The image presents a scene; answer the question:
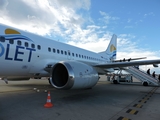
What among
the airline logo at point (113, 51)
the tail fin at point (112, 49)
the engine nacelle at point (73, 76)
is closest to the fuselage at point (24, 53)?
the engine nacelle at point (73, 76)

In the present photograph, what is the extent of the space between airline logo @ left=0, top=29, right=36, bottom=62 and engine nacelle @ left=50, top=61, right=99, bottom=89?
175 centimetres

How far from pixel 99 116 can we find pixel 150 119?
153cm

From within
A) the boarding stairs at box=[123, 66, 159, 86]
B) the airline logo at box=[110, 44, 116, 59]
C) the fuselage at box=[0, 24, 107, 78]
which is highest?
the airline logo at box=[110, 44, 116, 59]

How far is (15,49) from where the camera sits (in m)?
6.24

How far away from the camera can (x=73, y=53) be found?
410 inches

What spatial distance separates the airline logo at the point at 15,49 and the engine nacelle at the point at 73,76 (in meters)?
1.75

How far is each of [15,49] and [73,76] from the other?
121 inches

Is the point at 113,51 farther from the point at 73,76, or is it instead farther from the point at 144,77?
the point at 73,76

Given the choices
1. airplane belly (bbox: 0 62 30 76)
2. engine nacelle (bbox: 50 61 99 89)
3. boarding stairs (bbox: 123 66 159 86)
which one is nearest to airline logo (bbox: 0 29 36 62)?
airplane belly (bbox: 0 62 30 76)

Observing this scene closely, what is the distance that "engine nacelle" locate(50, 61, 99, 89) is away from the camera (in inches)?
219

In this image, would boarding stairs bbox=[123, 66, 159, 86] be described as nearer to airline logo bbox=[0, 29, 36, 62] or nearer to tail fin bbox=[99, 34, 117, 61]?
tail fin bbox=[99, 34, 117, 61]

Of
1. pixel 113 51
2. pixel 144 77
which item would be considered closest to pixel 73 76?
pixel 144 77

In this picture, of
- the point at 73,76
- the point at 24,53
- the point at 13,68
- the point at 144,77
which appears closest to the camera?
the point at 73,76

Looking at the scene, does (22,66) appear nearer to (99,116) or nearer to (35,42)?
(35,42)
